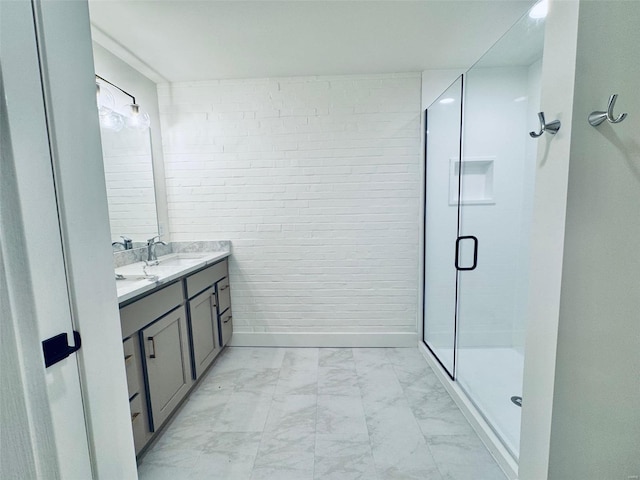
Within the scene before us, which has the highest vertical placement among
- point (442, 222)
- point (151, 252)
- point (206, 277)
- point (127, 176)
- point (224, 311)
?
point (127, 176)

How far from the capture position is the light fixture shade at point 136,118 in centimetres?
218

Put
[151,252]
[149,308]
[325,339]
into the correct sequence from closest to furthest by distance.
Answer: [149,308] < [151,252] < [325,339]

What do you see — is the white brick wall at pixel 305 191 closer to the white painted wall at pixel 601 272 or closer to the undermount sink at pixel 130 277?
the undermount sink at pixel 130 277

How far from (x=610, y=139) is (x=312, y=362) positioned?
239 cm

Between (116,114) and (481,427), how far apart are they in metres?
3.28

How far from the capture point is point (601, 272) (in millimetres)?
925

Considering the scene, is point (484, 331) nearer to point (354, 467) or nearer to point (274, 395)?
point (354, 467)

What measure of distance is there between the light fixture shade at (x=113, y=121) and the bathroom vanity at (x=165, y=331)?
3.42 ft

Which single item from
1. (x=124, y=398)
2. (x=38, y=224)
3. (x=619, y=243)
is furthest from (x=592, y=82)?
(x=124, y=398)

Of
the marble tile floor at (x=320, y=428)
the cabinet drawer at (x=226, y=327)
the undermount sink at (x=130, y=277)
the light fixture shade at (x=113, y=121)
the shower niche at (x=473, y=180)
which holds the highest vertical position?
the light fixture shade at (x=113, y=121)

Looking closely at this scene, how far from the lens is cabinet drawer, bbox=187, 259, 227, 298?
201cm

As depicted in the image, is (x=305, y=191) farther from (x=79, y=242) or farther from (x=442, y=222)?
(x=79, y=242)

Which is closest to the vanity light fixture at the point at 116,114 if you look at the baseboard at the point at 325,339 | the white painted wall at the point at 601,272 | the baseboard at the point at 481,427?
the baseboard at the point at 325,339

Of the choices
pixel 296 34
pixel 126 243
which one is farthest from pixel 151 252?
pixel 296 34
